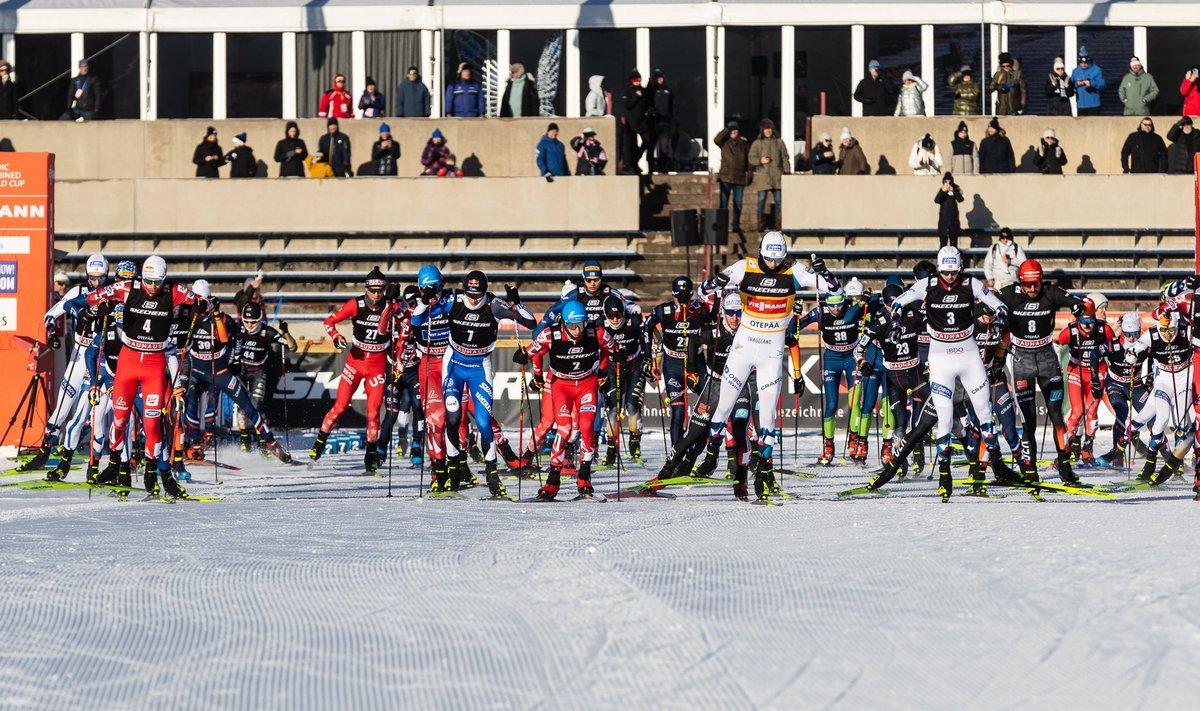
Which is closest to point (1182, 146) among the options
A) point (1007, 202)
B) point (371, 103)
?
point (1007, 202)

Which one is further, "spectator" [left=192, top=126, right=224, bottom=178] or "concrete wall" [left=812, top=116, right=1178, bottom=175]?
"concrete wall" [left=812, top=116, right=1178, bottom=175]

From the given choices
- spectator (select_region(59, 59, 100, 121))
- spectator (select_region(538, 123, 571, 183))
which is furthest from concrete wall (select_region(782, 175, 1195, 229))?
spectator (select_region(59, 59, 100, 121))

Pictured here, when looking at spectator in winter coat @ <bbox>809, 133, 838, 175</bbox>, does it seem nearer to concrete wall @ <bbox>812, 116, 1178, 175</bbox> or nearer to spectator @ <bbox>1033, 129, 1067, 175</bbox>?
concrete wall @ <bbox>812, 116, 1178, 175</bbox>

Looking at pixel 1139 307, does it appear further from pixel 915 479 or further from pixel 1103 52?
pixel 915 479

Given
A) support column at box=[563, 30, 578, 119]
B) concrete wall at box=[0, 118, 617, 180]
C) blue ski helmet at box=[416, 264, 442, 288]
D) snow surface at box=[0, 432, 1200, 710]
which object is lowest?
snow surface at box=[0, 432, 1200, 710]

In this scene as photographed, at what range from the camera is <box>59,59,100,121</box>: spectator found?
32188 mm

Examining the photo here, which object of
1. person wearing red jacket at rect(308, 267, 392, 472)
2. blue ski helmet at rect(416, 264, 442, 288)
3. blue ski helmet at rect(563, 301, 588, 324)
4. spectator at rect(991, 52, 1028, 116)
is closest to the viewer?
blue ski helmet at rect(563, 301, 588, 324)

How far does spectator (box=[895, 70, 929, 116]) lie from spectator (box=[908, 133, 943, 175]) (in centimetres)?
178

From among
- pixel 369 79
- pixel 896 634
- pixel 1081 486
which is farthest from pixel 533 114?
pixel 896 634

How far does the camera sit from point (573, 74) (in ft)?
113

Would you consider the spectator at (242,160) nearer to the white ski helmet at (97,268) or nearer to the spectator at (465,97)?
the spectator at (465,97)

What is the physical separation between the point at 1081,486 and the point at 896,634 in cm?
799

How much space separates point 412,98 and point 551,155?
3.39 metres

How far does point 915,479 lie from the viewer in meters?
17.5
